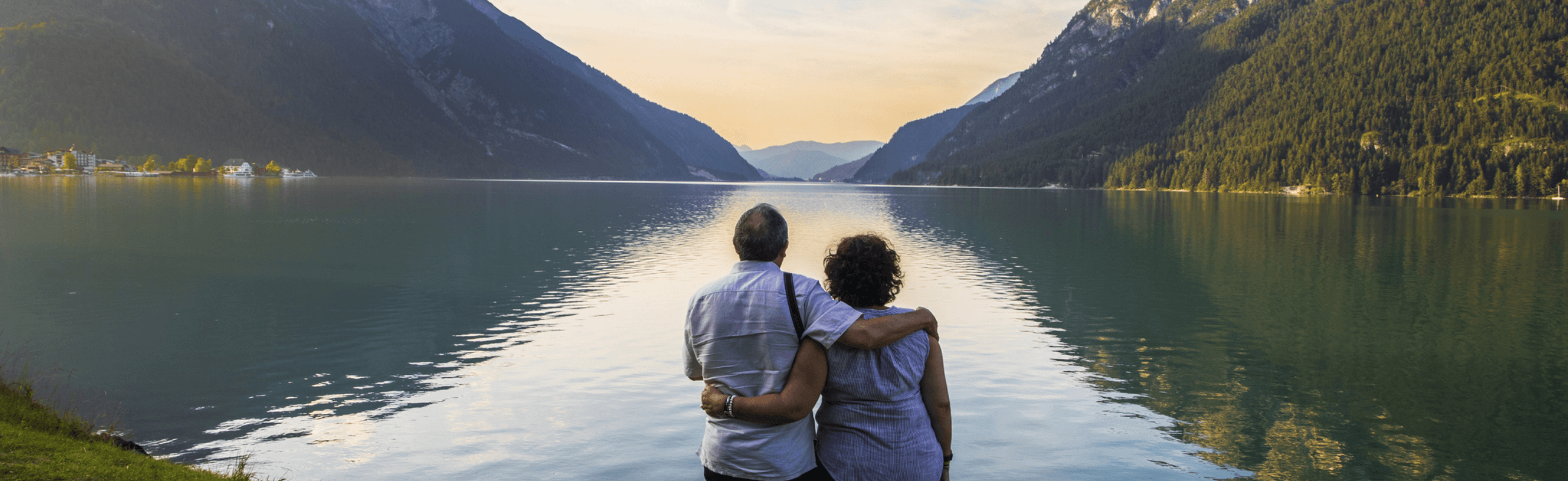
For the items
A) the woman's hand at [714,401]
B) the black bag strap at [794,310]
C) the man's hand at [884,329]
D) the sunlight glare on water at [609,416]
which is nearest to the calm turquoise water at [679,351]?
the sunlight glare on water at [609,416]

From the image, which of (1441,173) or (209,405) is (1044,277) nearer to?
(209,405)

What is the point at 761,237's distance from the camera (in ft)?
14.5

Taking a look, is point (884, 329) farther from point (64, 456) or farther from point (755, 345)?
point (64, 456)

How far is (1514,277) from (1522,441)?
24.1m

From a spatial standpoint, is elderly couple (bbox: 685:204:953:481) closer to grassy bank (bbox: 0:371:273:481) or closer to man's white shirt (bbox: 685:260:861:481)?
man's white shirt (bbox: 685:260:861:481)

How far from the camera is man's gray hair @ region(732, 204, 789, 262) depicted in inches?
173

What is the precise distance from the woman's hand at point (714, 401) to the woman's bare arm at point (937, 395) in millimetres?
1085

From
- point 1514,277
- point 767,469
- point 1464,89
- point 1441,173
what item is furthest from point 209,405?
point 1464,89

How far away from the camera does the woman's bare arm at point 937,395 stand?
15.1 ft

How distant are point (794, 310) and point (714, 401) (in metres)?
0.63

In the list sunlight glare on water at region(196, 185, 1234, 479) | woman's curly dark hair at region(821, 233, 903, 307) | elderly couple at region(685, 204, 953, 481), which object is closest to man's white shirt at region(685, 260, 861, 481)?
elderly couple at region(685, 204, 953, 481)

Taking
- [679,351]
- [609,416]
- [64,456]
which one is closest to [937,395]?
[64,456]

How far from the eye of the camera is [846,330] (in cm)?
417

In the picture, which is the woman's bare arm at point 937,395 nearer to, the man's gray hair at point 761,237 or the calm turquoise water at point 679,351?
the man's gray hair at point 761,237
